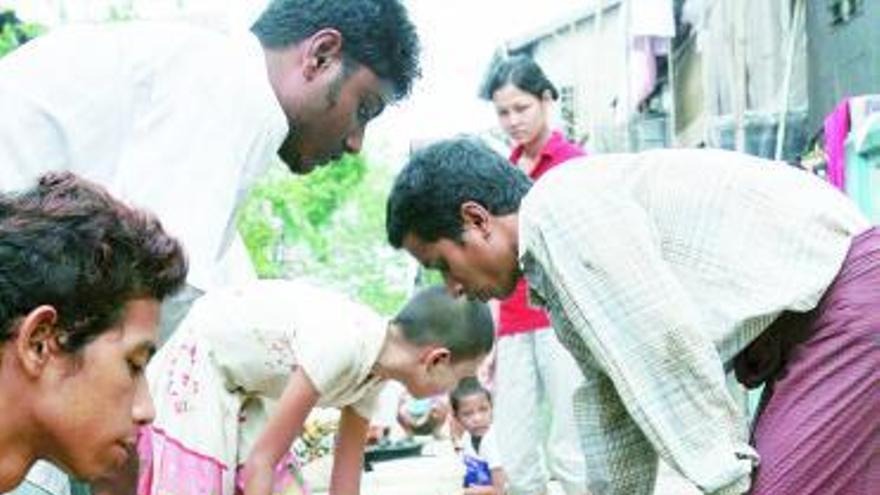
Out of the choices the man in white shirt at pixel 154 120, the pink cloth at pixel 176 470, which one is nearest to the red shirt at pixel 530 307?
the pink cloth at pixel 176 470

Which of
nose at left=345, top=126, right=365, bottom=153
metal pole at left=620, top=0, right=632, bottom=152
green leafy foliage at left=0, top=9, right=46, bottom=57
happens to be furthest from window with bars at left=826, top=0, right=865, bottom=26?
nose at left=345, top=126, right=365, bottom=153

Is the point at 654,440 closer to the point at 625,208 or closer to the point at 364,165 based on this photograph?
the point at 625,208

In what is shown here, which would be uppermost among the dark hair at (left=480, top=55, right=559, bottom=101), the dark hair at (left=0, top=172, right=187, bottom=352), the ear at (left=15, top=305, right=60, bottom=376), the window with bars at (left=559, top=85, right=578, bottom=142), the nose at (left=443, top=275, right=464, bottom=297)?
the window with bars at (left=559, top=85, right=578, bottom=142)

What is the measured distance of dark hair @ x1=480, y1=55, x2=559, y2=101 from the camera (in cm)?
506

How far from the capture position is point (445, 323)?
3.59m

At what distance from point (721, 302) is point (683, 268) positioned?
0.09 meters

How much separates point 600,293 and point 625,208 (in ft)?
0.49

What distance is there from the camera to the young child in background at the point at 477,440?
5.91 metres

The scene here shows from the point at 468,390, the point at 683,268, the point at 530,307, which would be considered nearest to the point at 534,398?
the point at 530,307

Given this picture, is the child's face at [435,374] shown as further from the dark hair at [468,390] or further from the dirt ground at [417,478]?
the dark hair at [468,390]

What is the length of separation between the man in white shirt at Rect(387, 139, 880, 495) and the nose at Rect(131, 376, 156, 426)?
2.41ft

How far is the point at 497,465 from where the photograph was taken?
584cm

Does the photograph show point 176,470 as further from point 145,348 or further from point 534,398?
point 534,398

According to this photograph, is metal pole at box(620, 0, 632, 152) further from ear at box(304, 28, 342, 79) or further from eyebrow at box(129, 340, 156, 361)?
eyebrow at box(129, 340, 156, 361)
